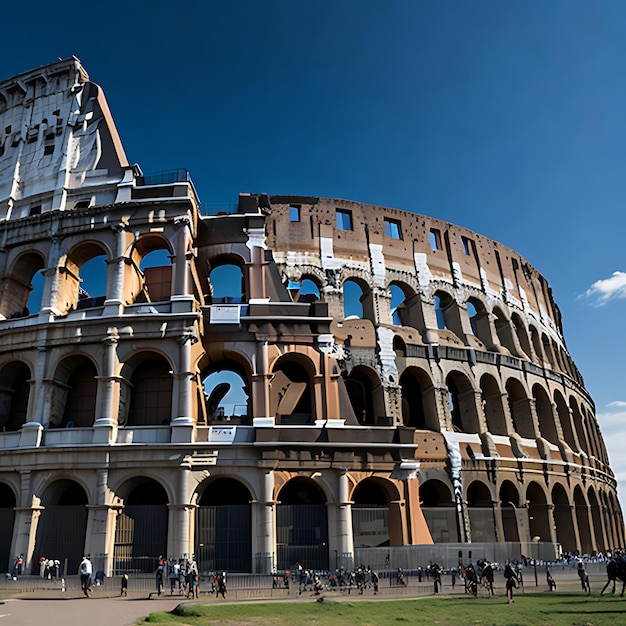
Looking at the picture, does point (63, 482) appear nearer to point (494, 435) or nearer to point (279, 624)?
point (279, 624)

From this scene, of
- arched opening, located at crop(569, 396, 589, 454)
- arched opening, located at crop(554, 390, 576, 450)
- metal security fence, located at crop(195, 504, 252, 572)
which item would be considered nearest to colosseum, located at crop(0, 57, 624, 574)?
metal security fence, located at crop(195, 504, 252, 572)

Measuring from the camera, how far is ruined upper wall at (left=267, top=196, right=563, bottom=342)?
2917cm

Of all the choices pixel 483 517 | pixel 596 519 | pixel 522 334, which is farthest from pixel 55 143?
pixel 596 519

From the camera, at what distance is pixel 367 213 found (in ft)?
102

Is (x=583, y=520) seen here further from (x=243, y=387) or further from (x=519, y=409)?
(x=243, y=387)

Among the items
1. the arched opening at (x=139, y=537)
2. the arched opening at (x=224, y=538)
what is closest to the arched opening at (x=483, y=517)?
the arched opening at (x=224, y=538)

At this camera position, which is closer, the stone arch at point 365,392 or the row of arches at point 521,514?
the row of arches at point 521,514

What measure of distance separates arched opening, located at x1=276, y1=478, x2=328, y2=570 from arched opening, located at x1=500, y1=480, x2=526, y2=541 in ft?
37.0

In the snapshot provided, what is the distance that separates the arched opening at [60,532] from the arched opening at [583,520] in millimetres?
25602

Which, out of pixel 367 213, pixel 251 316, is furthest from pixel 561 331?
pixel 251 316

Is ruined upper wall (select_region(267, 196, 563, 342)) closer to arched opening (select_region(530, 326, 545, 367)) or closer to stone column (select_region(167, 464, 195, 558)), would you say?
arched opening (select_region(530, 326, 545, 367))

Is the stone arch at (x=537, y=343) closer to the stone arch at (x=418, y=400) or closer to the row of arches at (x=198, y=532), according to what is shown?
the stone arch at (x=418, y=400)

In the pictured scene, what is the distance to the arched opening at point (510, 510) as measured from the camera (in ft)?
91.6

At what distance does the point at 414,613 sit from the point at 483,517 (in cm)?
1513
